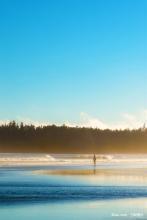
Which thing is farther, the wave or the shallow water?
the wave

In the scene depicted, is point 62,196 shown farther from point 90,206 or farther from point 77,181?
point 77,181

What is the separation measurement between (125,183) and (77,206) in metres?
12.4

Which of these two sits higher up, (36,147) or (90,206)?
(36,147)

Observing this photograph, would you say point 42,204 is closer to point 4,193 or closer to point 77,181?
point 4,193

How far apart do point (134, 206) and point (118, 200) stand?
7.18ft

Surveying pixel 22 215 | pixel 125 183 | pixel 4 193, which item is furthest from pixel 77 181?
pixel 22 215

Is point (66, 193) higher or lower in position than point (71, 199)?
higher

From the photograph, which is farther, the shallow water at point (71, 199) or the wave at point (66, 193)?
the wave at point (66, 193)

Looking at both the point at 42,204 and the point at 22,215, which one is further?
the point at 42,204

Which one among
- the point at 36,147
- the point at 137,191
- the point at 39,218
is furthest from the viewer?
the point at 36,147

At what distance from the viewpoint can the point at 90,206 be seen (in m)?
27.5

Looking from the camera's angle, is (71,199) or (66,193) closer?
(71,199)

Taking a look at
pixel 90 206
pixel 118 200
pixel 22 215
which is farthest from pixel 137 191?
pixel 22 215

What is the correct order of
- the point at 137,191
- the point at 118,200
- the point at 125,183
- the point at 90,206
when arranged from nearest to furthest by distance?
the point at 90,206, the point at 118,200, the point at 137,191, the point at 125,183
